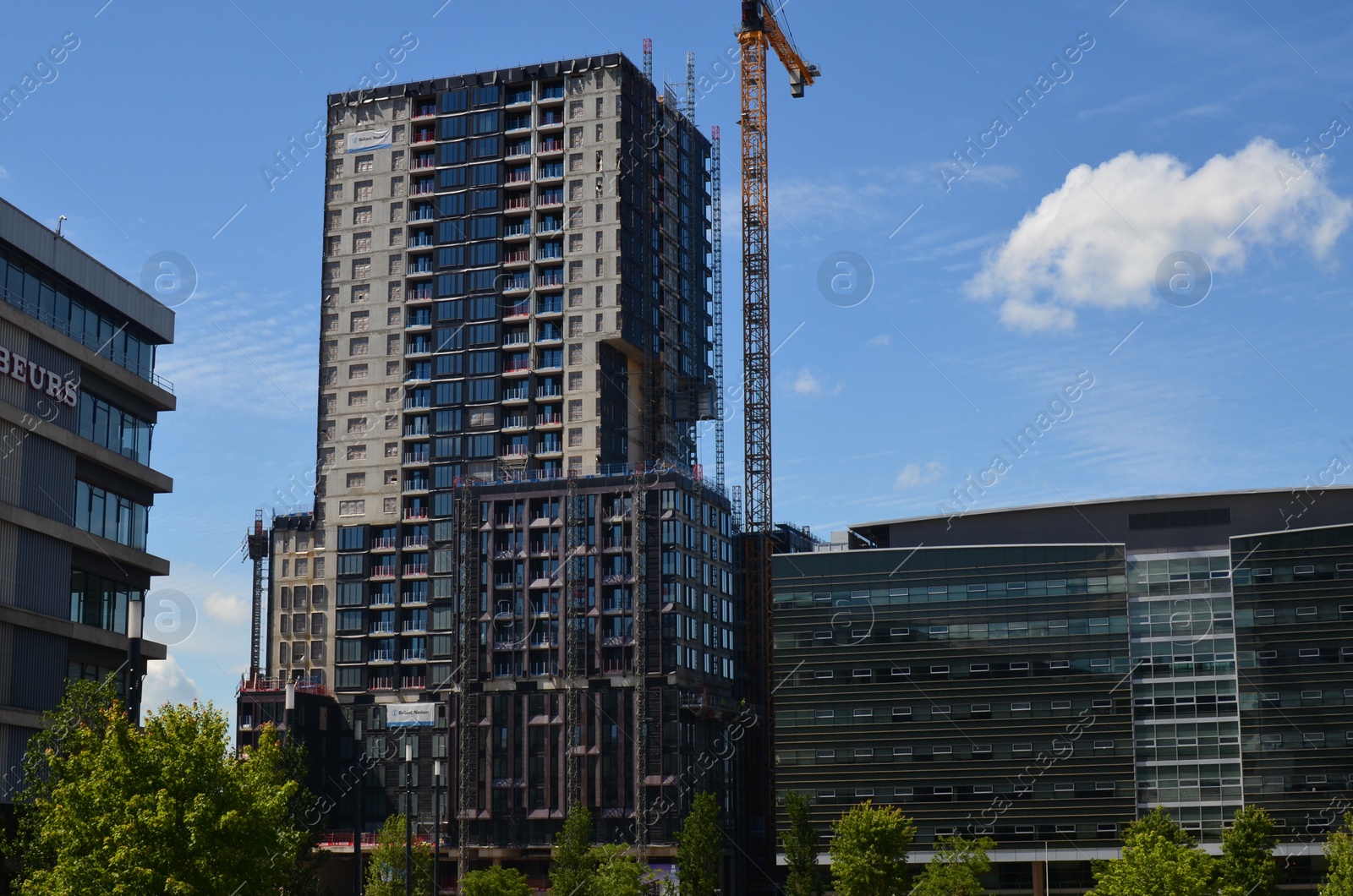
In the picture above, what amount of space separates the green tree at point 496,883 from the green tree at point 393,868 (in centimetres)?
1096

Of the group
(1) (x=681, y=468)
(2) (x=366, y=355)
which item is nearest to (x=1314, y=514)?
(1) (x=681, y=468)

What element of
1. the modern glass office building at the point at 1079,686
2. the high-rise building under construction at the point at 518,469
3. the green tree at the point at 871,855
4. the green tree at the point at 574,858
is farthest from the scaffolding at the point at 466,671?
the green tree at the point at 871,855

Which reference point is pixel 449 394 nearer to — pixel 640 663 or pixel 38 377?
pixel 640 663

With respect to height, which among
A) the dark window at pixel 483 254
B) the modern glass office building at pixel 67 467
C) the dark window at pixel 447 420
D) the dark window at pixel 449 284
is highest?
the dark window at pixel 483 254

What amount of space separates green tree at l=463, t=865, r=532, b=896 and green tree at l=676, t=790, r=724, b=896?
660 inches

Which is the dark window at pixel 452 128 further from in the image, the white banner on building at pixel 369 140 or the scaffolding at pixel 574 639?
the scaffolding at pixel 574 639

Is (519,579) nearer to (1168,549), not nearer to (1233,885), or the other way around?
(1168,549)

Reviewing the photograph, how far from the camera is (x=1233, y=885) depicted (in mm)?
112312

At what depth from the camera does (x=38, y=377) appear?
74.0 meters

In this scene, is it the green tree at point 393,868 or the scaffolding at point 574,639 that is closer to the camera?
the green tree at point 393,868

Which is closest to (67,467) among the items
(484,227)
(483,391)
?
(483,391)

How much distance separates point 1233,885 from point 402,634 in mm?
92358

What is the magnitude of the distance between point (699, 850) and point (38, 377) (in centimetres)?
8382

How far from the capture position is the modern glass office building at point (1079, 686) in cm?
13638
